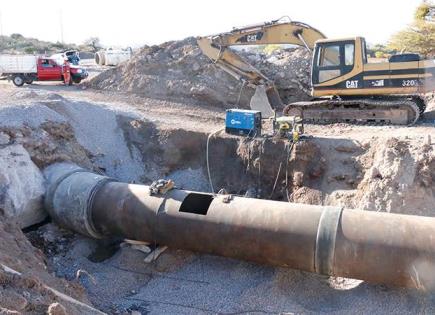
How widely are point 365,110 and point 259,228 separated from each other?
22.2 ft

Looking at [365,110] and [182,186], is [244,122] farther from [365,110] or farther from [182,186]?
[365,110]

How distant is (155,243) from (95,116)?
625 centimetres

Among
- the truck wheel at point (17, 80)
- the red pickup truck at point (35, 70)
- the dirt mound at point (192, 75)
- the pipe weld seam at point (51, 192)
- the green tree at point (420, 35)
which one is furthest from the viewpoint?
the green tree at point (420, 35)

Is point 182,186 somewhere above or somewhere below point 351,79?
below

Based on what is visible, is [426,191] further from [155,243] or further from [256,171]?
[155,243]

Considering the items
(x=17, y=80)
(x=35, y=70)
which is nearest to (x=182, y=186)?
(x=35, y=70)

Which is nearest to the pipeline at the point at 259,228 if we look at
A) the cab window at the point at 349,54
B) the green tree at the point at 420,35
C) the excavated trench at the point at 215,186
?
the excavated trench at the point at 215,186

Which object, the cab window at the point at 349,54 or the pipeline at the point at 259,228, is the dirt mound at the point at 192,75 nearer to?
the cab window at the point at 349,54

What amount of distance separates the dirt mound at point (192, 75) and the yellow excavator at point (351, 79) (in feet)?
10.3

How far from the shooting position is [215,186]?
13.2 m

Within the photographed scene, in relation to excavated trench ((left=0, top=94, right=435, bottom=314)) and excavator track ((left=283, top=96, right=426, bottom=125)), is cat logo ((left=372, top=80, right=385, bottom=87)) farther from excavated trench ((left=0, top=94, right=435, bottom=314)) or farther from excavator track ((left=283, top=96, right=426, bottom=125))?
excavated trench ((left=0, top=94, right=435, bottom=314))

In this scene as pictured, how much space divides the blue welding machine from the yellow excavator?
2.35 m

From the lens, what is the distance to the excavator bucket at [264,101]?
57.6 ft

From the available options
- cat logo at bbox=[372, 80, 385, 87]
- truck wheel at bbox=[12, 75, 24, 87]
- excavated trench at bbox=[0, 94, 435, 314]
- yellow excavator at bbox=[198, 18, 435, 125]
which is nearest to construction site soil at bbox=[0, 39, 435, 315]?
excavated trench at bbox=[0, 94, 435, 314]
